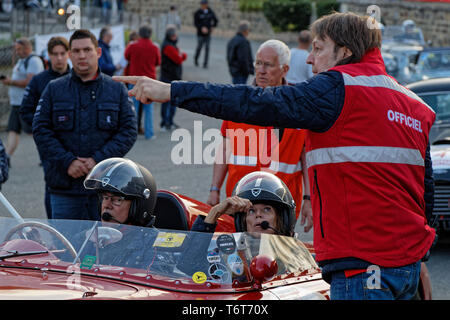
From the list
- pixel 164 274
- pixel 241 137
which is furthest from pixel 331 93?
pixel 241 137

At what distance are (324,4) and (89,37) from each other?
25660 mm

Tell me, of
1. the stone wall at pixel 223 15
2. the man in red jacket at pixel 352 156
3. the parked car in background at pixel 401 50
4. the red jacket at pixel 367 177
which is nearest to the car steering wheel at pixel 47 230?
the man in red jacket at pixel 352 156

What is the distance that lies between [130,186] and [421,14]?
27.2 meters

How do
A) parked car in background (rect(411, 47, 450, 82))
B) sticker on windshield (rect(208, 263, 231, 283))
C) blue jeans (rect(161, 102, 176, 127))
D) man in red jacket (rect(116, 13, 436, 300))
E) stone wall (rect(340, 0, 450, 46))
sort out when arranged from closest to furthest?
man in red jacket (rect(116, 13, 436, 300)), sticker on windshield (rect(208, 263, 231, 283)), parked car in background (rect(411, 47, 450, 82)), blue jeans (rect(161, 102, 176, 127)), stone wall (rect(340, 0, 450, 46))

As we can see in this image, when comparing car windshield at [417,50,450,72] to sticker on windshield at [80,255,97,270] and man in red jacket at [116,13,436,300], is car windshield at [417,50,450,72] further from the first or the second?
man in red jacket at [116,13,436,300]

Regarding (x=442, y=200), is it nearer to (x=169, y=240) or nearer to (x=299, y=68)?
(x=299, y=68)

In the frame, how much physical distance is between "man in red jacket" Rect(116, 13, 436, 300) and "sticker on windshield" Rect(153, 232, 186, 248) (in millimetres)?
793

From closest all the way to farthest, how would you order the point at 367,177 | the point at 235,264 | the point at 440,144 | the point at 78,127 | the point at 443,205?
1. the point at 367,177
2. the point at 235,264
3. the point at 78,127
4. the point at 443,205
5. the point at 440,144

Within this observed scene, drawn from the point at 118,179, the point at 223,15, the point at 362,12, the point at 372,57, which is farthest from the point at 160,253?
the point at 223,15

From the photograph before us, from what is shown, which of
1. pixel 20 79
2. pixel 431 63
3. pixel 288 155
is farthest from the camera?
pixel 431 63

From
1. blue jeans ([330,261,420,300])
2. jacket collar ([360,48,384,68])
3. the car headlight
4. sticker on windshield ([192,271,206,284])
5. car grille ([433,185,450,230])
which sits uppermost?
jacket collar ([360,48,384,68])

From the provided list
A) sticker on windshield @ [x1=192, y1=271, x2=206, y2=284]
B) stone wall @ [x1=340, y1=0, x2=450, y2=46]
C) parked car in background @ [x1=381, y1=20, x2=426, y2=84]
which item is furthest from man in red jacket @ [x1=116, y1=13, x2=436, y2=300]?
stone wall @ [x1=340, y1=0, x2=450, y2=46]

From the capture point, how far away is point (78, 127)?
6273mm

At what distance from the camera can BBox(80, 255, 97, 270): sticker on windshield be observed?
3854 mm
